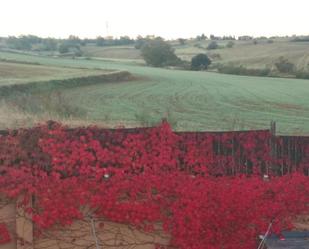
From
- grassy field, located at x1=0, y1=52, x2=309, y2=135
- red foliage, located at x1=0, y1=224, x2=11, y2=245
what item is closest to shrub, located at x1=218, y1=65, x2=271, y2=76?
grassy field, located at x1=0, y1=52, x2=309, y2=135

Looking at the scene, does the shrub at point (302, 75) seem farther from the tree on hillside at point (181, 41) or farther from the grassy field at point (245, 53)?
the tree on hillside at point (181, 41)

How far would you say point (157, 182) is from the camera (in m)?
6.41

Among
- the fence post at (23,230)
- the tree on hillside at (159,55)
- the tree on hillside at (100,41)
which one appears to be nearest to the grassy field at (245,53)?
the tree on hillside at (159,55)

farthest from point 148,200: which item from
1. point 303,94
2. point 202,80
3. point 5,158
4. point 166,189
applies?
point 202,80

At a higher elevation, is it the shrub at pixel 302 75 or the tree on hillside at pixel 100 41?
the tree on hillside at pixel 100 41

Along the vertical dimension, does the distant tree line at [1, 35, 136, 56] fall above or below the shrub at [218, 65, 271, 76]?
above

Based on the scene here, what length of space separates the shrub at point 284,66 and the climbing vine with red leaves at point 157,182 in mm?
51035

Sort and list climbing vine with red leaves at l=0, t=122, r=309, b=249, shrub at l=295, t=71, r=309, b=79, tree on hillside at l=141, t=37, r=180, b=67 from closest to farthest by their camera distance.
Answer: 1. climbing vine with red leaves at l=0, t=122, r=309, b=249
2. shrub at l=295, t=71, r=309, b=79
3. tree on hillside at l=141, t=37, r=180, b=67

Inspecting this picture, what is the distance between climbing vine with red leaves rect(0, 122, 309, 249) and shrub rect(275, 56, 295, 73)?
51.0m

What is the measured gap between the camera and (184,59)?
A: 232 feet

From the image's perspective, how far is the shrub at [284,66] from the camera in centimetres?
5647

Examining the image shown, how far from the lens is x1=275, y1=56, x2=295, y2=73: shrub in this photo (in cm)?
5647

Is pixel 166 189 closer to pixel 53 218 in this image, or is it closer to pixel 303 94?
pixel 53 218

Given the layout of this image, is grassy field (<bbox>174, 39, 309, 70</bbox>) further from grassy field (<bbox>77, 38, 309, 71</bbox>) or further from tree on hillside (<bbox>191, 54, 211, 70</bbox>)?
tree on hillside (<bbox>191, 54, 211, 70</bbox>)
